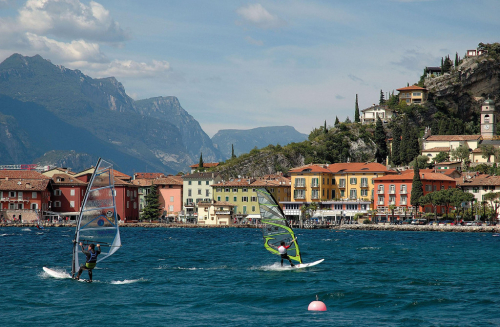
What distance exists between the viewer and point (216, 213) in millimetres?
133125

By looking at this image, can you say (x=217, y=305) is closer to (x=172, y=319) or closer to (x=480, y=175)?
(x=172, y=319)

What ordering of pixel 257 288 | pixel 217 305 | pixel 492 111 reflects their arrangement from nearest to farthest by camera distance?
1. pixel 217 305
2. pixel 257 288
3. pixel 492 111

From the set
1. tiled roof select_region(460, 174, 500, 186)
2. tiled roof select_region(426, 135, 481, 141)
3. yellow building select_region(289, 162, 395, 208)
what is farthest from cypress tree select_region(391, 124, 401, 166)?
tiled roof select_region(460, 174, 500, 186)

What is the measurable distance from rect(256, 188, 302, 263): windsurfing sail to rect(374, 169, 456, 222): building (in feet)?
265

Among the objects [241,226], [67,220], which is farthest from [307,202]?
[67,220]

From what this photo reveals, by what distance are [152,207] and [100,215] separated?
10553 cm

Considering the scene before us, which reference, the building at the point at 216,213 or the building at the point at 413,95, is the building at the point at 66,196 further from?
the building at the point at 413,95

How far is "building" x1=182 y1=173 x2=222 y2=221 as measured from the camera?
14291cm

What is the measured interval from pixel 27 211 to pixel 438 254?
89323mm

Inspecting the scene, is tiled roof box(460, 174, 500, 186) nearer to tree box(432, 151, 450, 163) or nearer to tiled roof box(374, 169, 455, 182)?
tiled roof box(374, 169, 455, 182)

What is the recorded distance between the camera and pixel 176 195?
484ft

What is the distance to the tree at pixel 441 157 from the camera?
146 m

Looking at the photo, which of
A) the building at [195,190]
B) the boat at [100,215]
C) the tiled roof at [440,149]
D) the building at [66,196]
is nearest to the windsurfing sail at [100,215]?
the boat at [100,215]

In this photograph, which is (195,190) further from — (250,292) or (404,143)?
(250,292)
